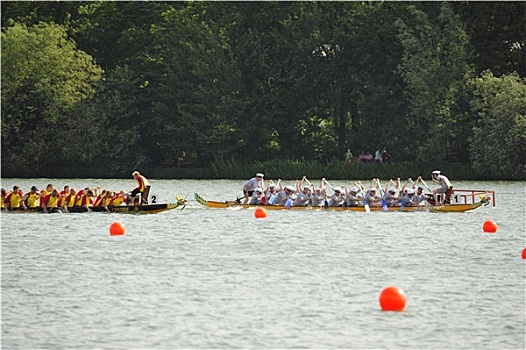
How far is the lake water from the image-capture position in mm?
14484

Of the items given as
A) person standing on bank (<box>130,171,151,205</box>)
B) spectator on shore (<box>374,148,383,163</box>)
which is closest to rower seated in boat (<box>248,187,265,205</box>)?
person standing on bank (<box>130,171,151,205</box>)

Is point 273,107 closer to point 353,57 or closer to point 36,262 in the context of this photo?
point 353,57

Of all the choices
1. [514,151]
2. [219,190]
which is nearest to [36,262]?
[219,190]

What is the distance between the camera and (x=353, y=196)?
102 ft

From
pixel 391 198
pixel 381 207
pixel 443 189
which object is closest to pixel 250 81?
pixel 381 207

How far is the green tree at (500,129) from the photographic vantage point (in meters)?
46.5

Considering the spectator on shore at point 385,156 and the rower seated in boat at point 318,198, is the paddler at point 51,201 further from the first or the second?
the spectator on shore at point 385,156

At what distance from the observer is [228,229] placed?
1111 inches

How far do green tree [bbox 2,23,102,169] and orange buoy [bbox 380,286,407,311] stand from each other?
41.5 m

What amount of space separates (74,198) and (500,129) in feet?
74.3

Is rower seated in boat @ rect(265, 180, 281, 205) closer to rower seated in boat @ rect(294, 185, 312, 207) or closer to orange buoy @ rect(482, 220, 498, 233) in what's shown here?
rower seated in boat @ rect(294, 185, 312, 207)

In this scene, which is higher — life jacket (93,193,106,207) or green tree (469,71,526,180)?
green tree (469,71,526,180)

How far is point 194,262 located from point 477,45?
109ft

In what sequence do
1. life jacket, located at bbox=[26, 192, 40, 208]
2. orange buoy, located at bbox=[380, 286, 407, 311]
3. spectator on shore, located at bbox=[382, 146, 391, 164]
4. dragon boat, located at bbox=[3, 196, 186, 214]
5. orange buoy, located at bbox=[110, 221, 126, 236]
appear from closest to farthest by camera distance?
orange buoy, located at bbox=[380, 286, 407, 311] → orange buoy, located at bbox=[110, 221, 126, 236] → dragon boat, located at bbox=[3, 196, 186, 214] → life jacket, located at bbox=[26, 192, 40, 208] → spectator on shore, located at bbox=[382, 146, 391, 164]
